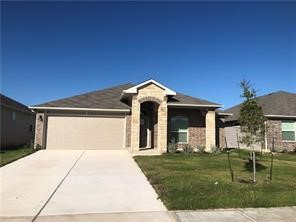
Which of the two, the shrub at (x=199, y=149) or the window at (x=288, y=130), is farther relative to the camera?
the window at (x=288, y=130)

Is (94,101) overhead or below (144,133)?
overhead

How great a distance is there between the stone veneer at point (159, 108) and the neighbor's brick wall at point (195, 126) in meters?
2.52

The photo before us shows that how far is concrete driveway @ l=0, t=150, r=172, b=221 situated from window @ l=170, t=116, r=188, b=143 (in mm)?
9127

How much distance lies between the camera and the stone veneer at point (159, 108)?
19.0m

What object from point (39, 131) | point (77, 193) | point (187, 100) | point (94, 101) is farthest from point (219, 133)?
point (77, 193)

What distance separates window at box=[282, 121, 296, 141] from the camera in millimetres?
23250

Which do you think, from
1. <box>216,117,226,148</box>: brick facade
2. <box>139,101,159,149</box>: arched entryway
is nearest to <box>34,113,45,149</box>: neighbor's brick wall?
<box>139,101,159,149</box>: arched entryway

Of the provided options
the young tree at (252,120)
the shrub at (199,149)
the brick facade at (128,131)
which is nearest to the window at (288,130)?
the shrub at (199,149)

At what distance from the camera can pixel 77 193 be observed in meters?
8.12

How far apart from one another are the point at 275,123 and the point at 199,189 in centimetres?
1687

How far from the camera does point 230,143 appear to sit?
1096 inches

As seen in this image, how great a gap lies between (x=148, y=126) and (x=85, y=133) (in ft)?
15.3

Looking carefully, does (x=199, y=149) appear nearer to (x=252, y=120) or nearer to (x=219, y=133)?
(x=219, y=133)

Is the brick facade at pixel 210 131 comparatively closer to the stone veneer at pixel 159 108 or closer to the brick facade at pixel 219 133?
the brick facade at pixel 219 133
